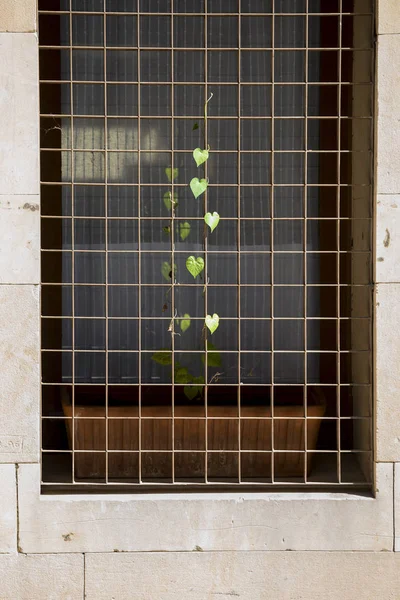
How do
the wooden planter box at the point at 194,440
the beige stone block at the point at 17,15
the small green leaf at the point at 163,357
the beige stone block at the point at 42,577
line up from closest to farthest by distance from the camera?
the beige stone block at the point at 17,15, the beige stone block at the point at 42,577, the wooden planter box at the point at 194,440, the small green leaf at the point at 163,357

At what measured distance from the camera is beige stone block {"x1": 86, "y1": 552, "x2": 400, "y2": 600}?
177 inches

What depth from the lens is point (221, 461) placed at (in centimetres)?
480

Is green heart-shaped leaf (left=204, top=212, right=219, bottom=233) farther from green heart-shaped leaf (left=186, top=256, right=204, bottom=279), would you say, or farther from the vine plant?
green heart-shaped leaf (left=186, top=256, right=204, bottom=279)

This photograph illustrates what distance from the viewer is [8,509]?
14.7 ft

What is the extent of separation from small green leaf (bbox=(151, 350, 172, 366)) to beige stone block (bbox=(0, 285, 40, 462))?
0.76 m

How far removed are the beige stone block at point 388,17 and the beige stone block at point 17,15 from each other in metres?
2.00

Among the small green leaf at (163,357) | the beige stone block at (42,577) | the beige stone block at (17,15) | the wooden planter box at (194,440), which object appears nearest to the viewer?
the beige stone block at (17,15)

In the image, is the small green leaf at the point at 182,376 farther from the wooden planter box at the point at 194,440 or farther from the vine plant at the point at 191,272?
the wooden planter box at the point at 194,440

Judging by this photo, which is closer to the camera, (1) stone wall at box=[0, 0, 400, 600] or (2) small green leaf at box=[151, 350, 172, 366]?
(1) stone wall at box=[0, 0, 400, 600]

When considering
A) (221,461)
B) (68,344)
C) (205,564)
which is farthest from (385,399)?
(68,344)

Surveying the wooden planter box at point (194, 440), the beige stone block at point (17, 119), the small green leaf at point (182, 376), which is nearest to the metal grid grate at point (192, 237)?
the wooden planter box at point (194, 440)

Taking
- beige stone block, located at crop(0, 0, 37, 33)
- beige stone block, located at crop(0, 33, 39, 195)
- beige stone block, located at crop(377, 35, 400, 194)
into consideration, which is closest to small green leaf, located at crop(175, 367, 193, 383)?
beige stone block, located at crop(0, 33, 39, 195)

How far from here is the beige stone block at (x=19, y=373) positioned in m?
4.46

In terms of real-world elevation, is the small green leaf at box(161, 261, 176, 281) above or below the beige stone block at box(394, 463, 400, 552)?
above
